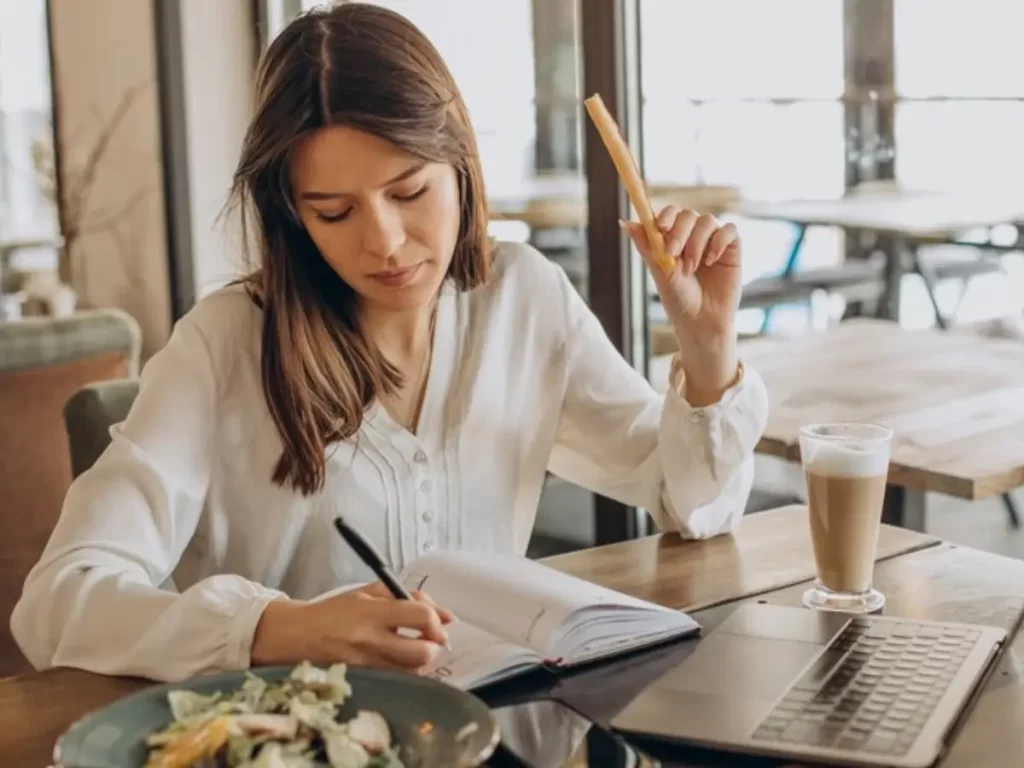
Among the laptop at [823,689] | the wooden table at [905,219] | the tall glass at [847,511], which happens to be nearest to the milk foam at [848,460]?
the tall glass at [847,511]

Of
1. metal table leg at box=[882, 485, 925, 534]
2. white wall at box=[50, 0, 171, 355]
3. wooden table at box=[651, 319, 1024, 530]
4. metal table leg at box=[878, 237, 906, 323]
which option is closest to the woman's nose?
wooden table at box=[651, 319, 1024, 530]

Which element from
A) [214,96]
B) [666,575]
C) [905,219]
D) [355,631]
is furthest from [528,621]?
[214,96]

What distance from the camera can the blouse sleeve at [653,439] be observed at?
150 centimetres

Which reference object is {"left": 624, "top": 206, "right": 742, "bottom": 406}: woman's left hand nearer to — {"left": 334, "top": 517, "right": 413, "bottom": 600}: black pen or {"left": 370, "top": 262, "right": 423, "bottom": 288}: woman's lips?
{"left": 370, "top": 262, "right": 423, "bottom": 288}: woman's lips

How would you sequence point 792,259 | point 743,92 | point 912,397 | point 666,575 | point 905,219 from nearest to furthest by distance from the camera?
point 666,575 → point 912,397 → point 743,92 → point 905,219 → point 792,259

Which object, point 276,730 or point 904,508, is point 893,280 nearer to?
point 904,508

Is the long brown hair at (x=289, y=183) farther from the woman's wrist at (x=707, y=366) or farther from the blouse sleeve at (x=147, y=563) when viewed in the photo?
the woman's wrist at (x=707, y=366)

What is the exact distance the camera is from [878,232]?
304cm

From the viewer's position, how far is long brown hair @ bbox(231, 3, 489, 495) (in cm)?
139

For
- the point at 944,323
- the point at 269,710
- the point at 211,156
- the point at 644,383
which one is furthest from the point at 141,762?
the point at 211,156

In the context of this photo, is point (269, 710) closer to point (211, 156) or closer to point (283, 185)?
point (283, 185)

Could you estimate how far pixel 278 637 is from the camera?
3.71 feet

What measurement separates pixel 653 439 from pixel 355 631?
2.03 ft

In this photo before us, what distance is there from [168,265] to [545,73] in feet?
4.68
